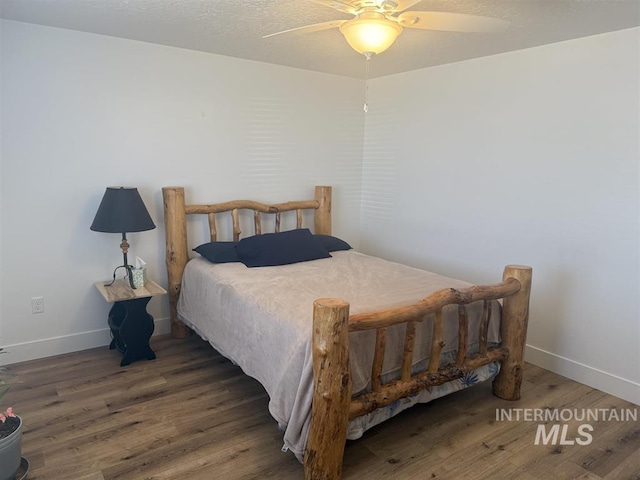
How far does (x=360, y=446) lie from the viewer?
2262mm

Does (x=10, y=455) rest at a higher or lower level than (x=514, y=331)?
lower

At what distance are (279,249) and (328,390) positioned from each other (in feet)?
5.57

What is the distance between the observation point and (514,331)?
265cm

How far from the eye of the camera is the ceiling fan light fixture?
192cm

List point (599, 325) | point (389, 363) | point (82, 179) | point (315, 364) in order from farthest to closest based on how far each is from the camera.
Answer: point (82, 179) → point (599, 325) → point (389, 363) → point (315, 364)

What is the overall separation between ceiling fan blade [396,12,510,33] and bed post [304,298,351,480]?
1306 millimetres

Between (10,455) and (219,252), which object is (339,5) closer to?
(219,252)

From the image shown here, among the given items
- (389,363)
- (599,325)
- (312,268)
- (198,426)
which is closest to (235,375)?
(198,426)

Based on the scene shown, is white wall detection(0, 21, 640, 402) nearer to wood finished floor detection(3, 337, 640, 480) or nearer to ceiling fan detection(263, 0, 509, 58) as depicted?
wood finished floor detection(3, 337, 640, 480)

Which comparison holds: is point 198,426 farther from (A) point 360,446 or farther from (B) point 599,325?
(B) point 599,325

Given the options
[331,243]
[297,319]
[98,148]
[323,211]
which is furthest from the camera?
[323,211]

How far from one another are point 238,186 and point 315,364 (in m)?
2.29

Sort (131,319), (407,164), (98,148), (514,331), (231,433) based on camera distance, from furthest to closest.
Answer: (407,164) → (98,148) → (131,319) → (514,331) → (231,433)

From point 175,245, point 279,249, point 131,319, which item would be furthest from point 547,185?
point 131,319
